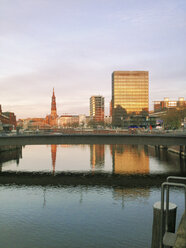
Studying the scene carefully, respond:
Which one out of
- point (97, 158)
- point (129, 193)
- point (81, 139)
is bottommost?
point (97, 158)

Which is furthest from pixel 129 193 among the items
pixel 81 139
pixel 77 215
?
pixel 81 139

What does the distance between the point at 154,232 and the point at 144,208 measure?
63.5 feet

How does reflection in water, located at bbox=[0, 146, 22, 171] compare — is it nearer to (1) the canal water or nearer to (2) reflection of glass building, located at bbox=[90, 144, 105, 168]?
(2) reflection of glass building, located at bbox=[90, 144, 105, 168]

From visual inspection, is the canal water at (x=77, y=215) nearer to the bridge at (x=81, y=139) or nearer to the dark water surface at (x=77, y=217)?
the dark water surface at (x=77, y=217)

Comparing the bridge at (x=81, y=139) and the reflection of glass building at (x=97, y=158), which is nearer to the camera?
the bridge at (x=81, y=139)

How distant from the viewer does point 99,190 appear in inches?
1577

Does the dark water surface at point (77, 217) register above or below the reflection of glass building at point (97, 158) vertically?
above

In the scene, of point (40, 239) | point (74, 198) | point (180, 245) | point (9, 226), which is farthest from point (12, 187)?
point (180, 245)

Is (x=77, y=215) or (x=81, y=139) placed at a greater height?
(x=81, y=139)

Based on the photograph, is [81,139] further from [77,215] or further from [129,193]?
[77,215]

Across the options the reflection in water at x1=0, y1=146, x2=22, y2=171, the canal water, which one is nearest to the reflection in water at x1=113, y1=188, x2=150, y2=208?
the canal water

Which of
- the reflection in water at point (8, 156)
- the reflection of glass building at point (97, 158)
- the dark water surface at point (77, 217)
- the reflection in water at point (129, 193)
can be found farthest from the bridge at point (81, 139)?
the dark water surface at point (77, 217)

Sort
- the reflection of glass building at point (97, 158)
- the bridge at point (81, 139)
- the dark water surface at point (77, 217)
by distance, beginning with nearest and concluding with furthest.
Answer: the dark water surface at point (77, 217), the bridge at point (81, 139), the reflection of glass building at point (97, 158)

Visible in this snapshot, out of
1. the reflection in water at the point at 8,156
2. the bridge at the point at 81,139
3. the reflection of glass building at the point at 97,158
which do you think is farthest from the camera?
the reflection in water at the point at 8,156
